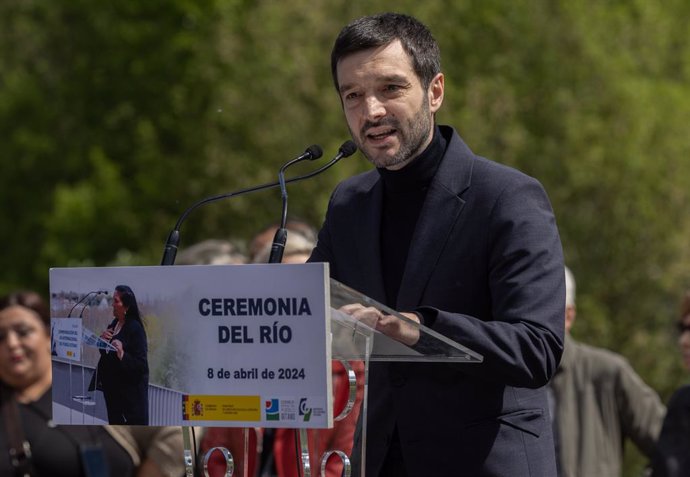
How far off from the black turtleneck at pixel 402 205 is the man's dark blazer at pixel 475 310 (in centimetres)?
6

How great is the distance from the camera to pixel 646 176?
16.2 m

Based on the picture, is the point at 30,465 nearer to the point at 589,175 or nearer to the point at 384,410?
the point at 384,410

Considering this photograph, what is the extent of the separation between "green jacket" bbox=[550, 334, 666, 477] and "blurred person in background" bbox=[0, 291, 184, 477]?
1.99 meters

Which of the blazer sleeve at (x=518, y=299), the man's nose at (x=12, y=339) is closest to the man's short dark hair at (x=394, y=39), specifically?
the blazer sleeve at (x=518, y=299)

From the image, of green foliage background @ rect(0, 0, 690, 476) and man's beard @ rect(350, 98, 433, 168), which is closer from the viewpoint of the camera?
man's beard @ rect(350, 98, 433, 168)

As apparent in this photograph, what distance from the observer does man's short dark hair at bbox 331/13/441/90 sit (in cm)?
366

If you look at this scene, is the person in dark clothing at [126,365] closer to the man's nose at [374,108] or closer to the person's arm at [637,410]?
the man's nose at [374,108]

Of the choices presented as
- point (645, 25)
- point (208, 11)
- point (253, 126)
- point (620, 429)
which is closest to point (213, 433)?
point (620, 429)

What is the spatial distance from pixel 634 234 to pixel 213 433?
1295cm

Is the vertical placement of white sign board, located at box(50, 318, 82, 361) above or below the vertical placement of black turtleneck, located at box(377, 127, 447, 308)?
below

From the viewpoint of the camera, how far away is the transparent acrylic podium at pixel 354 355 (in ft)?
10.5

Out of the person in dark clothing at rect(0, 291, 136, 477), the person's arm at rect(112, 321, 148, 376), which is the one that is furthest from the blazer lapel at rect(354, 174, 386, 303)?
the person in dark clothing at rect(0, 291, 136, 477)

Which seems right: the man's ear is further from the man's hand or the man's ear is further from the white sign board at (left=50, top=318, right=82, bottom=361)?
the white sign board at (left=50, top=318, right=82, bottom=361)

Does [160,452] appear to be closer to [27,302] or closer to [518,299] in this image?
[27,302]
